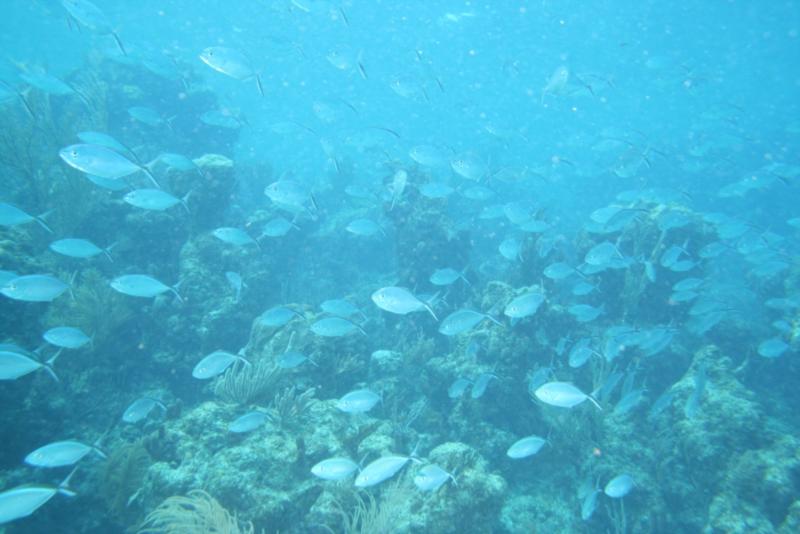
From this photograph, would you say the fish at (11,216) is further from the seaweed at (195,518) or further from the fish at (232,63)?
the seaweed at (195,518)

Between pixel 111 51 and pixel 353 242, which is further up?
pixel 111 51

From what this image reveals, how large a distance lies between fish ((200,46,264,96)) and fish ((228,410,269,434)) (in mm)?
5369

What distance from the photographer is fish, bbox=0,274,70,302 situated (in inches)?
193

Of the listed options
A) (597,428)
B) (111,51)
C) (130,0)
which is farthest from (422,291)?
(130,0)

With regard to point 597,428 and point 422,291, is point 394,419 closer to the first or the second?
point 597,428

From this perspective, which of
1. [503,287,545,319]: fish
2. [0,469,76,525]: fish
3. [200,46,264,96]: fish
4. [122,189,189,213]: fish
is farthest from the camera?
[200,46,264,96]: fish

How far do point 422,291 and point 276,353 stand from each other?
434 centimetres

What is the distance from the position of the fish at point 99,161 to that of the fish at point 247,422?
301 centimetres

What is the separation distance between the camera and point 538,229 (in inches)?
363

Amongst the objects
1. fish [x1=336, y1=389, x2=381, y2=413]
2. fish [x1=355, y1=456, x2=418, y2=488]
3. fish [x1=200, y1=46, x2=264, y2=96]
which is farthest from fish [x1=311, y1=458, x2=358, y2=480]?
fish [x1=200, y1=46, x2=264, y2=96]

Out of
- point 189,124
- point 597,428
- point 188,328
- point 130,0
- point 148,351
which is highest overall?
point 130,0

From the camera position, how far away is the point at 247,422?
4.84m

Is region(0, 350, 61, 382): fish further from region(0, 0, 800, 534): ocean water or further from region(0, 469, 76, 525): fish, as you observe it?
region(0, 469, 76, 525): fish

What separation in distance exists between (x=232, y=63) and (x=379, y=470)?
7021 millimetres
